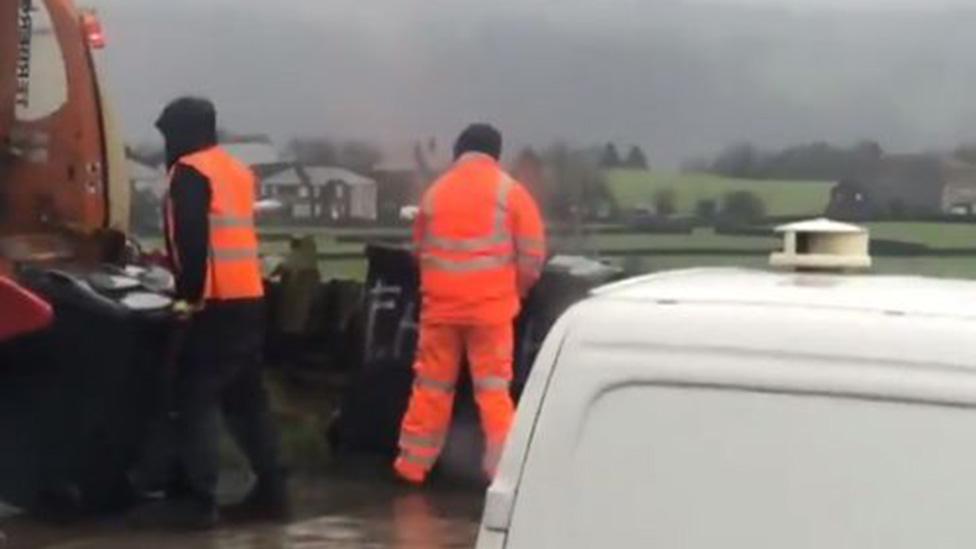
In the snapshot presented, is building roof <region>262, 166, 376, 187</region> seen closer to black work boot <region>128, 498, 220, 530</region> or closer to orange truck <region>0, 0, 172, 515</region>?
orange truck <region>0, 0, 172, 515</region>

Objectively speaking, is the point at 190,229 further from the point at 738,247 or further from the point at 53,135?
the point at 738,247

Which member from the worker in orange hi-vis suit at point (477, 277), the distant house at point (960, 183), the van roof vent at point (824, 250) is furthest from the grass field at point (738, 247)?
the van roof vent at point (824, 250)

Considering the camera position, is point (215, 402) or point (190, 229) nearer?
point (190, 229)

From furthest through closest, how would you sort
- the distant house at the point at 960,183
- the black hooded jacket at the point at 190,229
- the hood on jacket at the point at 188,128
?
the distant house at the point at 960,183, the hood on jacket at the point at 188,128, the black hooded jacket at the point at 190,229

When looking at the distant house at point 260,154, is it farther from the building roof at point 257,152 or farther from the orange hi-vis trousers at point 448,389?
the orange hi-vis trousers at point 448,389

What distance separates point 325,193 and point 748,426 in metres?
6.89

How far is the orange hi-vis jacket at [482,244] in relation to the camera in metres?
9.76

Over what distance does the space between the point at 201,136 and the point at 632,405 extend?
5.93 meters

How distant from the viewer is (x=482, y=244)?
981 cm

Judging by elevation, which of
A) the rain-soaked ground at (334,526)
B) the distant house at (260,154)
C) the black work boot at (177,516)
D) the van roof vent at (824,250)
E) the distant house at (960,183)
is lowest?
the rain-soaked ground at (334,526)

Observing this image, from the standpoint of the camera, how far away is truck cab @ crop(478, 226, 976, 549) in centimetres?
330

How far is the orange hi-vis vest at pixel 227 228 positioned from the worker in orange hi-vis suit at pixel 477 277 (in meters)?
0.93

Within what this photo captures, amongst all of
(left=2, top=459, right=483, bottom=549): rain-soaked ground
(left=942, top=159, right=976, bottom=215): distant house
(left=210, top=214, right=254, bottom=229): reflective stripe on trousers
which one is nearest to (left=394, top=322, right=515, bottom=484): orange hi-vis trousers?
(left=2, top=459, right=483, bottom=549): rain-soaked ground

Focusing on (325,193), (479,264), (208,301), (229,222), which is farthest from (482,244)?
(208,301)
